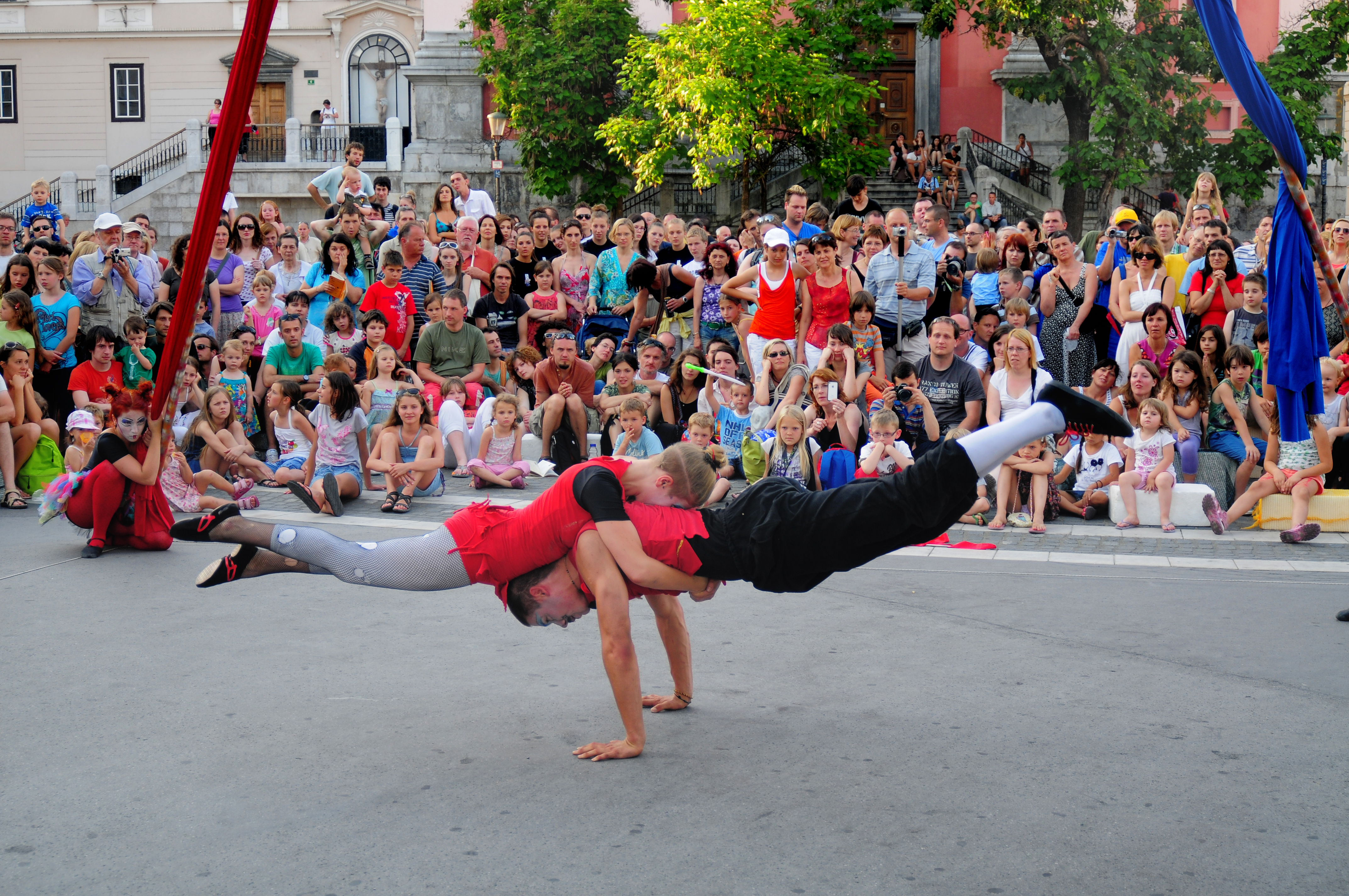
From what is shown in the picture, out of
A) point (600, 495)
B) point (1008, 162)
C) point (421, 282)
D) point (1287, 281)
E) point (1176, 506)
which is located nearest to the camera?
point (600, 495)

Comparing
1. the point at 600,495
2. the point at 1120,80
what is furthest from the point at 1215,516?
the point at 1120,80

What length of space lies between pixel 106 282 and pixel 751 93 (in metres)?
9.80

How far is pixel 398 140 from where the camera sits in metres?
24.5

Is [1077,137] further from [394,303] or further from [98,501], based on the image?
[98,501]

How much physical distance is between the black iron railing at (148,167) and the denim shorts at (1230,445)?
73.6 feet

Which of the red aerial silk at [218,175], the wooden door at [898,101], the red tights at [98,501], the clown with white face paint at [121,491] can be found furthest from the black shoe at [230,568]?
the wooden door at [898,101]

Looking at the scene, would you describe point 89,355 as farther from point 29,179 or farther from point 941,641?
point 29,179

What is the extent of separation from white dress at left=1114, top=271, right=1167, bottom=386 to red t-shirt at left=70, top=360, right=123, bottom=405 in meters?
7.80

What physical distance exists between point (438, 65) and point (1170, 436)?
18.6 metres

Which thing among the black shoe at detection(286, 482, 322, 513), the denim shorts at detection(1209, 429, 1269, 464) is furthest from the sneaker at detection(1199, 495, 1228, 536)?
the black shoe at detection(286, 482, 322, 513)

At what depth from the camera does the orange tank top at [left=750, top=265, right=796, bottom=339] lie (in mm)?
10203

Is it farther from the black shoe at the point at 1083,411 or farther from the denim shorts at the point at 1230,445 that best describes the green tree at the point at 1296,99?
the black shoe at the point at 1083,411

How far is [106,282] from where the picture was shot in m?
11.3

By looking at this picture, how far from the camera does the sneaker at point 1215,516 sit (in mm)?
8586
